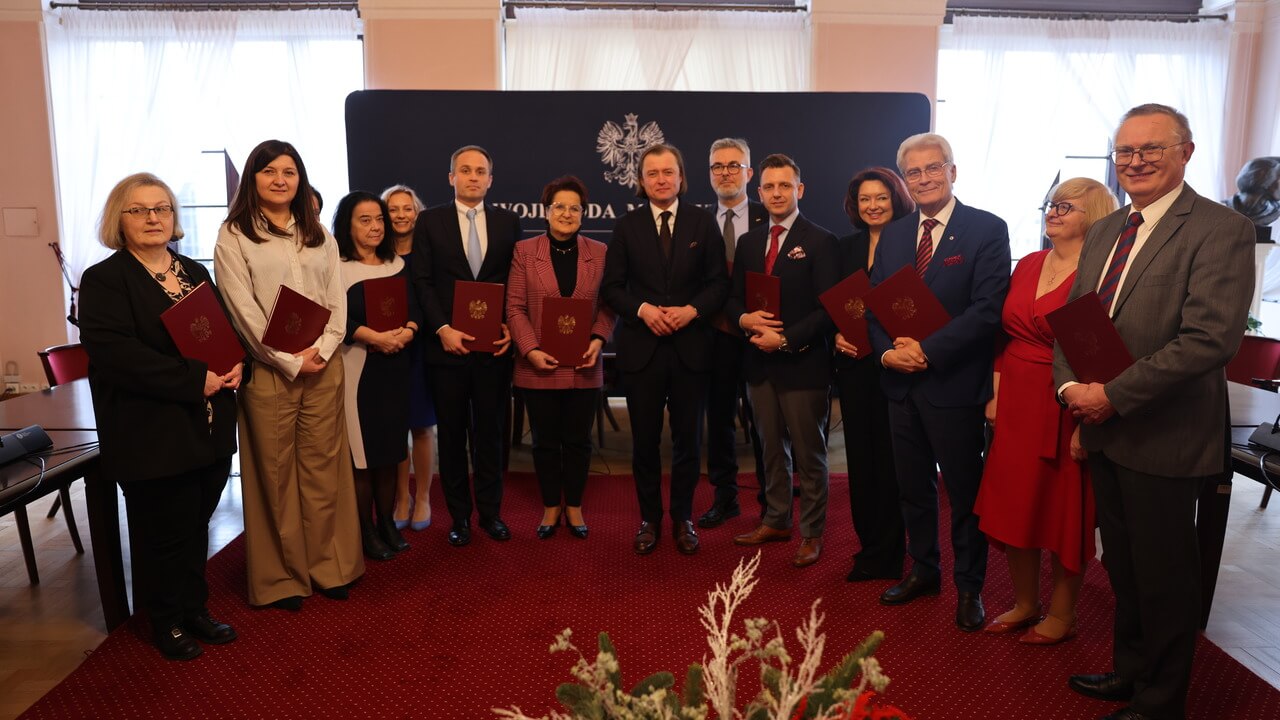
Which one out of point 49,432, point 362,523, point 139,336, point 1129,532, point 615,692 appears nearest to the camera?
point 615,692

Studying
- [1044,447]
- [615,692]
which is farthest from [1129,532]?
[615,692]

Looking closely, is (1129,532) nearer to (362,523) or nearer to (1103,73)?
(362,523)

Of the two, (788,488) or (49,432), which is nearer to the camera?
(49,432)

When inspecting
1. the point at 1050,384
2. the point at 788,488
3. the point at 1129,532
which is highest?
the point at 1050,384

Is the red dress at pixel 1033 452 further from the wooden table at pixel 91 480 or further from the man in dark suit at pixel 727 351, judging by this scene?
the wooden table at pixel 91 480

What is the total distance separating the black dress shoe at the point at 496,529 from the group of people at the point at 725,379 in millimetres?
12

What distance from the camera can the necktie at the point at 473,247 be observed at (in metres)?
3.69

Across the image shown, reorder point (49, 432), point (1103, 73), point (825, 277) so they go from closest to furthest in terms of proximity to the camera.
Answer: point (49, 432) < point (825, 277) < point (1103, 73)

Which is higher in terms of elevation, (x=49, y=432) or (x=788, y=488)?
(x=49, y=432)

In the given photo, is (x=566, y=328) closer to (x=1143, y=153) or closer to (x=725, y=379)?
(x=725, y=379)

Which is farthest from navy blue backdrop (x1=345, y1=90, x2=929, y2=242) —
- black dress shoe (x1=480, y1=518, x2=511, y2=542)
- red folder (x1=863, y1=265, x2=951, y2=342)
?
red folder (x1=863, y1=265, x2=951, y2=342)

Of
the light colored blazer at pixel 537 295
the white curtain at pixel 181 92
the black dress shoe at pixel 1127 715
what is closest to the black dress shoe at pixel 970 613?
the black dress shoe at pixel 1127 715

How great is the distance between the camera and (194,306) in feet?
8.66

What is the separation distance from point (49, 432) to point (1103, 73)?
7990 millimetres
